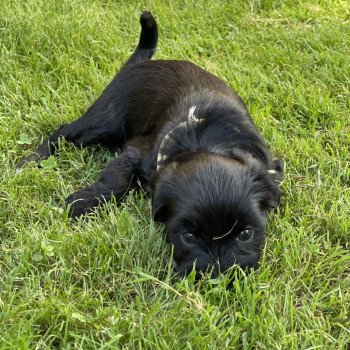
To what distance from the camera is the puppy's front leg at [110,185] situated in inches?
139

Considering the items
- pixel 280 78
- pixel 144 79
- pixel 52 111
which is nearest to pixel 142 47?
pixel 144 79

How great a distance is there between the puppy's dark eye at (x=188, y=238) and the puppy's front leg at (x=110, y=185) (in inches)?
29.5

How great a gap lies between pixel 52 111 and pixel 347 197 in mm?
2178

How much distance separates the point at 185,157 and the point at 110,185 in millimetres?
652

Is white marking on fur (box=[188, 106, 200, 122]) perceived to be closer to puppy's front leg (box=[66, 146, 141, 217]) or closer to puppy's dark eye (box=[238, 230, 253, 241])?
puppy's front leg (box=[66, 146, 141, 217])

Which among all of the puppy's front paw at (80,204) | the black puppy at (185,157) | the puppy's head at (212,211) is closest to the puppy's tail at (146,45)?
the black puppy at (185,157)

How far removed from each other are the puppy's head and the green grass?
12 cm

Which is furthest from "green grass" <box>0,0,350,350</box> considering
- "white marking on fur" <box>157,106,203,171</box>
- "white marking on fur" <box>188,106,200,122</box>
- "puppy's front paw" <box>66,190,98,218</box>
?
"white marking on fur" <box>188,106,200,122</box>

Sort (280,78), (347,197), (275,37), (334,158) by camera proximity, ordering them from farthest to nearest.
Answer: (275,37), (280,78), (334,158), (347,197)

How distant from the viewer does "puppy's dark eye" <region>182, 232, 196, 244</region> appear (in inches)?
113

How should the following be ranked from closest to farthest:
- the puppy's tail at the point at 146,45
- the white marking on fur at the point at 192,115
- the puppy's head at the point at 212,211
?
the puppy's head at the point at 212,211, the white marking on fur at the point at 192,115, the puppy's tail at the point at 146,45

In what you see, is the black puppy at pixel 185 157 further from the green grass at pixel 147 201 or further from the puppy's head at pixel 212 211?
the green grass at pixel 147 201

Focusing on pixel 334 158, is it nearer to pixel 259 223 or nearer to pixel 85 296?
pixel 259 223

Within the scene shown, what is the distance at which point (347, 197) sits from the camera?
3496 millimetres
